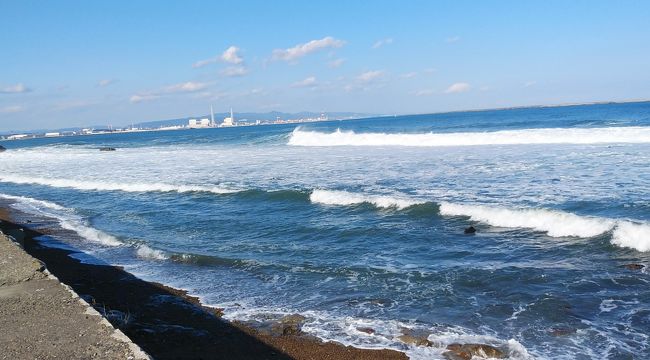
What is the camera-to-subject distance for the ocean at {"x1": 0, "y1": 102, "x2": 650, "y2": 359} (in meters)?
7.51

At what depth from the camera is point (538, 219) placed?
1342 cm

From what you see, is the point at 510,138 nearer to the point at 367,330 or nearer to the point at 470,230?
the point at 470,230

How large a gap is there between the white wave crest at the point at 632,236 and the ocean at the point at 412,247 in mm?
36

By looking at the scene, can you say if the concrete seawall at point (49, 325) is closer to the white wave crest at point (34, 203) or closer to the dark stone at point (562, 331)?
the dark stone at point (562, 331)

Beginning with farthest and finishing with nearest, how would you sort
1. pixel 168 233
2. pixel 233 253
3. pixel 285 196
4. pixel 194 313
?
pixel 285 196 < pixel 168 233 < pixel 233 253 < pixel 194 313

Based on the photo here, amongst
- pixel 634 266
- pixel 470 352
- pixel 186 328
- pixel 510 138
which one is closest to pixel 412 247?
pixel 634 266

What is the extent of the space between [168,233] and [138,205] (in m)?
6.54

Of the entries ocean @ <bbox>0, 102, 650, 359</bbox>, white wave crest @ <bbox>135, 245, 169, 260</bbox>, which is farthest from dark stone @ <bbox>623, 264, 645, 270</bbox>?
white wave crest @ <bbox>135, 245, 169, 260</bbox>

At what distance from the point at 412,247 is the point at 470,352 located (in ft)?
18.5

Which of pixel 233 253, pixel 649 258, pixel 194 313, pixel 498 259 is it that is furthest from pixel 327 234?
pixel 649 258

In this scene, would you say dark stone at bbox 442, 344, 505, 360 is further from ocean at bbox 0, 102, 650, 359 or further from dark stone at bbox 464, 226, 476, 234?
dark stone at bbox 464, 226, 476, 234

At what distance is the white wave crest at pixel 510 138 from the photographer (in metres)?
37.8

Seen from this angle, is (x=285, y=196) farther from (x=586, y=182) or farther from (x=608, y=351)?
(x=608, y=351)

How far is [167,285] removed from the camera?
10.2 meters
